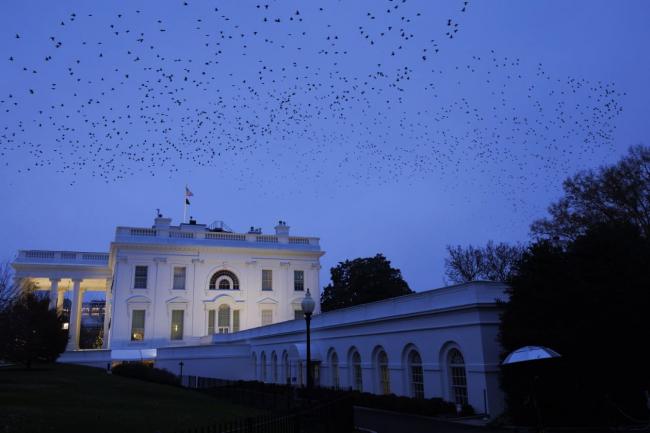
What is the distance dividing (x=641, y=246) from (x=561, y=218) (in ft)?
80.8

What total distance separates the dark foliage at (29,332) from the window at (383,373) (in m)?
19.0

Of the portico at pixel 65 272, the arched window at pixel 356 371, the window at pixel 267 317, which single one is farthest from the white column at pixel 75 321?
the arched window at pixel 356 371

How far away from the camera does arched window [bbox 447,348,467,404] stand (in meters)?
21.3

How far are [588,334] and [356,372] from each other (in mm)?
15295

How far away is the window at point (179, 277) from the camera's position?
5703 centimetres

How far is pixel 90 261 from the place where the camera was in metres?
65.5

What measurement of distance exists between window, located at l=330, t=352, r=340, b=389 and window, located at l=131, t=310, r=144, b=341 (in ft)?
94.2

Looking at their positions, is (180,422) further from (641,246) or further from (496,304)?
(641,246)

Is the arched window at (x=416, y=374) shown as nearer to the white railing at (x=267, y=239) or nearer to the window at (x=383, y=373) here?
the window at (x=383, y=373)

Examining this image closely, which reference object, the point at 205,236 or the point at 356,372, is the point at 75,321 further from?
the point at 356,372

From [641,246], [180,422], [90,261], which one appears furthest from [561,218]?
[90,261]

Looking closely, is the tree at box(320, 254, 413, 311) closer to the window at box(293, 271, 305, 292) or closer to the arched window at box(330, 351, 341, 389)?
the window at box(293, 271, 305, 292)

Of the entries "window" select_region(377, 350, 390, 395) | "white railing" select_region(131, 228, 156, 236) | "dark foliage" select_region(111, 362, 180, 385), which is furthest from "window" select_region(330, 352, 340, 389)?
"white railing" select_region(131, 228, 156, 236)

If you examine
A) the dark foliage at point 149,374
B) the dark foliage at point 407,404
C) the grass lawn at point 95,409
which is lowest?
the dark foliage at point 407,404
